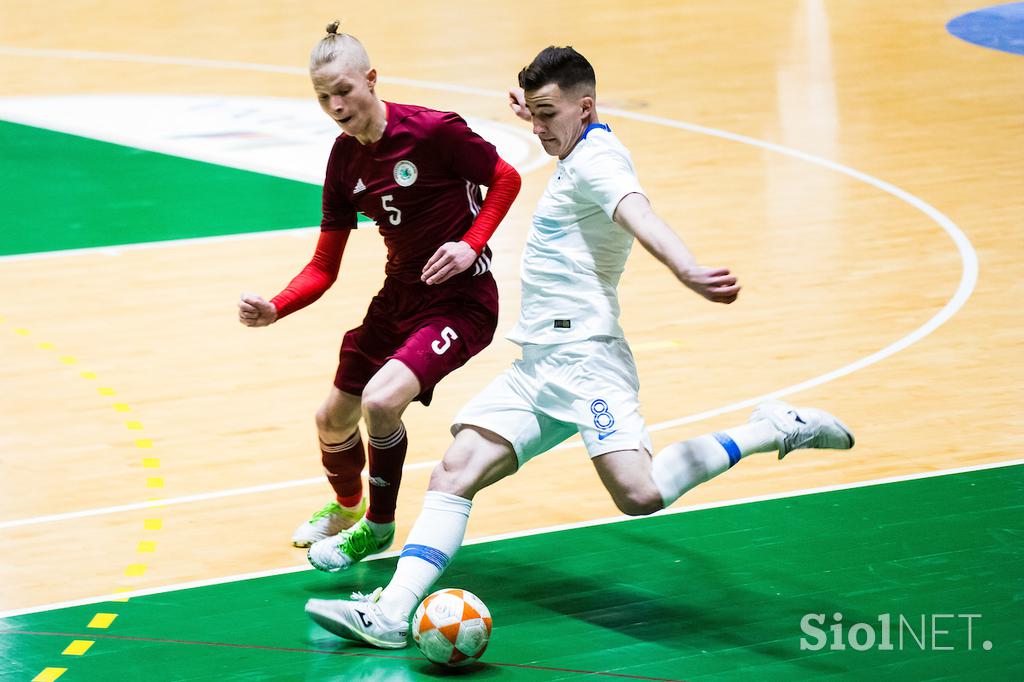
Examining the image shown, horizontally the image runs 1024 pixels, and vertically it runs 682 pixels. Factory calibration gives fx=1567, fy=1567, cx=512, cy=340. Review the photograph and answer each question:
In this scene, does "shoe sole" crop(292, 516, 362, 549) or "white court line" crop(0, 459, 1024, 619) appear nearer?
"white court line" crop(0, 459, 1024, 619)

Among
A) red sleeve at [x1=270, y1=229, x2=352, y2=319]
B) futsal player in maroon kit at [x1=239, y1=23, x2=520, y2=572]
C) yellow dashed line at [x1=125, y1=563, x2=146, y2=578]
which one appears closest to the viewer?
futsal player in maroon kit at [x1=239, y1=23, x2=520, y2=572]

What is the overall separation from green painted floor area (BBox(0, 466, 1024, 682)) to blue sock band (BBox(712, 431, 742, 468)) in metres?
0.59

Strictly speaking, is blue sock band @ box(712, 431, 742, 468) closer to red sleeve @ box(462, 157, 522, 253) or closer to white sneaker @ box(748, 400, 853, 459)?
white sneaker @ box(748, 400, 853, 459)

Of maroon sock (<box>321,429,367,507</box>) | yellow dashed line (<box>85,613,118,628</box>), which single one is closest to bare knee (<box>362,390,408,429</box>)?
maroon sock (<box>321,429,367,507</box>)

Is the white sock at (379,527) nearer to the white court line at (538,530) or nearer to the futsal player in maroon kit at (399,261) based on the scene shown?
the futsal player in maroon kit at (399,261)

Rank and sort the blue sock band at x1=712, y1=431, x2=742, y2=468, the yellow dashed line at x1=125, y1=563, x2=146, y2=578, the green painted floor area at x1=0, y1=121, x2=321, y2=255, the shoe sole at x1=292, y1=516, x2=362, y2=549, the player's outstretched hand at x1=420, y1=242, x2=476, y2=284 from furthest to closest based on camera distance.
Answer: the green painted floor area at x1=0, y1=121, x2=321, y2=255 → the shoe sole at x1=292, y1=516, x2=362, y2=549 → the yellow dashed line at x1=125, y1=563, x2=146, y2=578 → the player's outstretched hand at x1=420, y1=242, x2=476, y2=284 → the blue sock band at x1=712, y1=431, x2=742, y2=468

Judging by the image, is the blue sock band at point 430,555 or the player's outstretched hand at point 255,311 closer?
the blue sock band at point 430,555

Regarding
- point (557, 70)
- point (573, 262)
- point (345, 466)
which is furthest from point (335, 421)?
→ point (557, 70)

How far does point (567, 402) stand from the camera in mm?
5457

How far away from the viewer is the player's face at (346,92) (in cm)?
564

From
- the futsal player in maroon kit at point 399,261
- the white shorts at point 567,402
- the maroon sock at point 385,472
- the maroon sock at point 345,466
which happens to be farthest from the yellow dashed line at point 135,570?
the white shorts at point 567,402

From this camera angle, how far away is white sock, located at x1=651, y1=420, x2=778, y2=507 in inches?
209

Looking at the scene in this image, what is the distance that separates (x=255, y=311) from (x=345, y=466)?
89 centimetres

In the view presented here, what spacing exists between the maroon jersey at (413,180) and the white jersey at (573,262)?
0.51m
